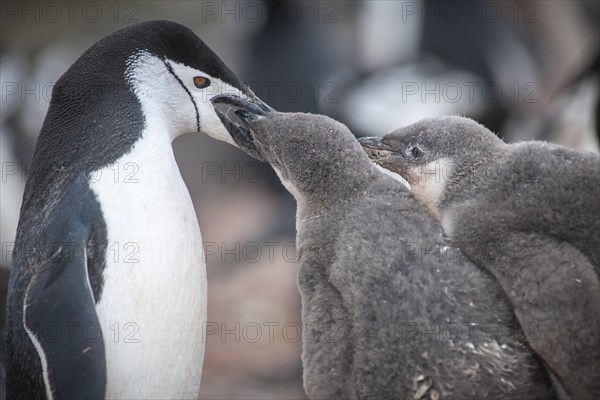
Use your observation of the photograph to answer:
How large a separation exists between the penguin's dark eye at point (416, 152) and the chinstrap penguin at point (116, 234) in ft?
1.91

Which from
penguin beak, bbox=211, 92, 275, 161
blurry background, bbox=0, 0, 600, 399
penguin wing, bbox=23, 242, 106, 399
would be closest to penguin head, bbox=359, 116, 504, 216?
penguin beak, bbox=211, 92, 275, 161

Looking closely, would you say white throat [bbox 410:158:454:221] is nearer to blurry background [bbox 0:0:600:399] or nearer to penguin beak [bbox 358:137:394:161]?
penguin beak [bbox 358:137:394:161]

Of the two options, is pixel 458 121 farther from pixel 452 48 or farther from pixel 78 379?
pixel 452 48

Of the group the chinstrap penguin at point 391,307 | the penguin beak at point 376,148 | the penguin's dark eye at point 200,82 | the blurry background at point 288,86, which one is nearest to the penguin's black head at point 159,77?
the penguin's dark eye at point 200,82

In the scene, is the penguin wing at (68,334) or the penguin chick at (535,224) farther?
the penguin wing at (68,334)

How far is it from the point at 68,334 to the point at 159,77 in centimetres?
83

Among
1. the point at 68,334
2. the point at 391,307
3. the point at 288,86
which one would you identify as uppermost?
the point at 391,307

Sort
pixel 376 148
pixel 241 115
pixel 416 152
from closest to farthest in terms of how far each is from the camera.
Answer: pixel 416 152
pixel 376 148
pixel 241 115

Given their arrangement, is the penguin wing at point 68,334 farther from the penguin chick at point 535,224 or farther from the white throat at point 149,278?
the penguin chick at point 535,224

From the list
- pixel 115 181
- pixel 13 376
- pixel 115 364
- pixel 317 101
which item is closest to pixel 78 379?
pixel 115 364

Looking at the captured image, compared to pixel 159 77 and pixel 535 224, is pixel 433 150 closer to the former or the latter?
pixel 535 224

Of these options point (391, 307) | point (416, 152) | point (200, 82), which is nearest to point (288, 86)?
point (200, 82)

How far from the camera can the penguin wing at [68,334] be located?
2.33 m

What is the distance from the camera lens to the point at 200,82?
275cm
